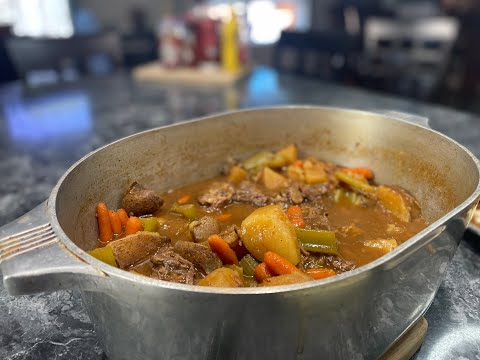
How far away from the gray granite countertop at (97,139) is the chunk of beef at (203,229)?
407 mm

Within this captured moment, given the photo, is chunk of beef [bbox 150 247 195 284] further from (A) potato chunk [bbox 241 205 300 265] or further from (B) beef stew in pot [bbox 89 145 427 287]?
(A) potato chunk [bbox 241 205 300 265]

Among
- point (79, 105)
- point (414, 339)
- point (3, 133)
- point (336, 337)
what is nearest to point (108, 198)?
point (336, 337)

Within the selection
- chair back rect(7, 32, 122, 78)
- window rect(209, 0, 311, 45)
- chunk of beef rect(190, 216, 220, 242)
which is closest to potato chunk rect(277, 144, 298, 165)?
chunk of beef rect(190, 216, 220, 242)

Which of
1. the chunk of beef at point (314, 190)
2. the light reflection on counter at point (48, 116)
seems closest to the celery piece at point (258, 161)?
the chunk of beef at point (314, 190)

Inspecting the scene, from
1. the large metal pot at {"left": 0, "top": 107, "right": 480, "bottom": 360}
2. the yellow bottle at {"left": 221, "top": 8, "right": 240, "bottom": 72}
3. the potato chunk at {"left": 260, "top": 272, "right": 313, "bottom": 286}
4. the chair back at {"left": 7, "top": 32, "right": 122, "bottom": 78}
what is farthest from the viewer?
the chair back at {"left": 7, "top": 32, "right": 122, "bottom": 78}

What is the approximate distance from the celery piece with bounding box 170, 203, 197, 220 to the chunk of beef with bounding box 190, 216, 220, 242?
17 cm

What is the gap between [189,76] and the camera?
4293 millimetres

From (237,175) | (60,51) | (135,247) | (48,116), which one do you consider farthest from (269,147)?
(60,51)

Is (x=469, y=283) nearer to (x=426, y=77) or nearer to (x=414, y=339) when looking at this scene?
(x=414, y=339)

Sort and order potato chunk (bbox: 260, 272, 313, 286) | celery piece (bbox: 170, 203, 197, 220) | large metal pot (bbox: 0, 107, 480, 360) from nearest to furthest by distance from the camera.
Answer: large metal pot (bbox: 0, 107, 480, 360) < potato chunk (bbox: 260, 272, 313, 286) < celery piece (bbox: 170, 203, 197, 220)

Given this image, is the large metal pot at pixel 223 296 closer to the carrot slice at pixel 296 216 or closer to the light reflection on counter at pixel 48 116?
the carrot slice at pixel 296 216

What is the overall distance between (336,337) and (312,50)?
15.7 ft

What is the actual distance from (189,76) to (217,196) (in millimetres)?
2884

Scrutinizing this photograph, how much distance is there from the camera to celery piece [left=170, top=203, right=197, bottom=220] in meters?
1.57
